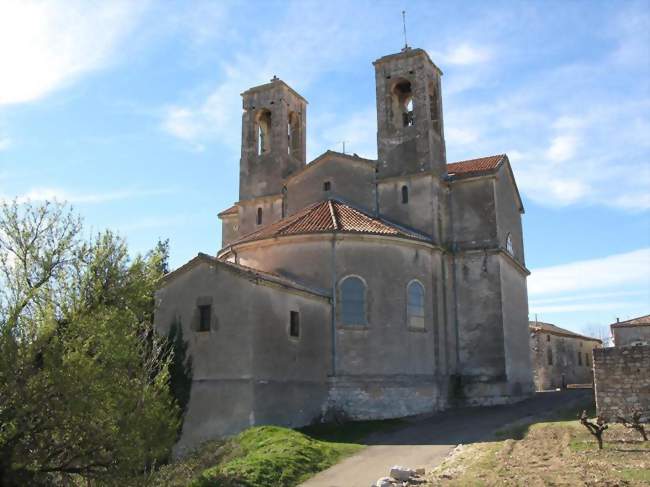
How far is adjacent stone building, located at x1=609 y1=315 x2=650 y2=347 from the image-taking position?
39.5 meters

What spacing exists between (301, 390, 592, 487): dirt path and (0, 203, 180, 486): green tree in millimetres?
4272

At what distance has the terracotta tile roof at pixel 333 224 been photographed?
2469 cm

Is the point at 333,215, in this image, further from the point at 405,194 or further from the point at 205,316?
the point at 205,316

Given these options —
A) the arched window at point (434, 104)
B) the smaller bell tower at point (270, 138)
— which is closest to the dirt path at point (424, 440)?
the arched window at point (434, 104)

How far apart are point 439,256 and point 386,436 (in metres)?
9.23

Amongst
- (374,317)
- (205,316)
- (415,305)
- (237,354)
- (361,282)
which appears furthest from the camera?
(415,305)

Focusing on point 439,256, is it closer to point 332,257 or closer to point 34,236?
point 332,257

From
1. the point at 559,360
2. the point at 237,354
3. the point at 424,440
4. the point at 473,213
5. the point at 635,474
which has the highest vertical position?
the point at 473,213

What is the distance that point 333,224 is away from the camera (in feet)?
81.6

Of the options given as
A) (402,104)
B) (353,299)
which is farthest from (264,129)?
(353,299)

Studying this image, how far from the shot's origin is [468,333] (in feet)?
90.3

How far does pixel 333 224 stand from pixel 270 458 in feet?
36.2

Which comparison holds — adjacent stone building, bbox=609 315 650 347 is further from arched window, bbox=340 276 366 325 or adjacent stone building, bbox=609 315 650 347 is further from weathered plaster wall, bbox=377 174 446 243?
arched window, bbox=340 276 366 325

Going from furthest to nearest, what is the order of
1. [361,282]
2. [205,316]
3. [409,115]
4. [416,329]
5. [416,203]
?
[409,115]
[416,203]
[416,329]
[361,282]
[205,316]
